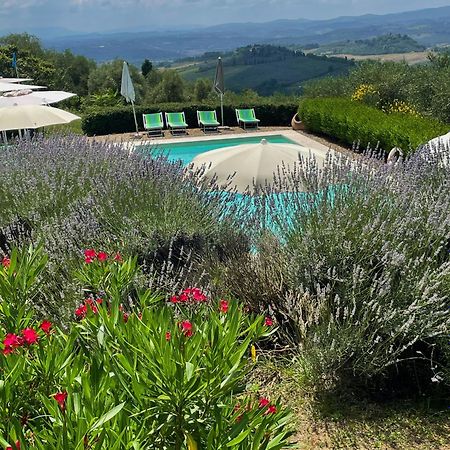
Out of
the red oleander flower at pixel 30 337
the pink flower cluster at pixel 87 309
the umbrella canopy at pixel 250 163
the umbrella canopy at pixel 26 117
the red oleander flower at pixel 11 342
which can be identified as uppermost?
the umbrella canopy at pixel 26 117

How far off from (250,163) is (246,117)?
11286mm

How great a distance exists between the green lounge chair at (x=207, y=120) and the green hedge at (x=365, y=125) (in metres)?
3.01

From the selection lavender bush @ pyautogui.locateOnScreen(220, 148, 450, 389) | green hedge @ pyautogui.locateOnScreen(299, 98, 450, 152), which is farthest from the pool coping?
lavender bush @ pyautogui.locateOnScreen(220, 148, 450, 389)

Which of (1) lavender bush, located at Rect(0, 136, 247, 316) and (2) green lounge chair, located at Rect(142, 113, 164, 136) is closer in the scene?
→ (1) lavender bush, located at Rect(0, 136, 247, 316)

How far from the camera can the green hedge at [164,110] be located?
Result: 17.9 m

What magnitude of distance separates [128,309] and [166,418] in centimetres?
171

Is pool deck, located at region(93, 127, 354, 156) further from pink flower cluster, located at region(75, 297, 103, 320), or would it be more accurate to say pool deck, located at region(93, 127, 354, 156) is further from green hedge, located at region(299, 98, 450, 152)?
pink flower cluster, located at region(75, 297, 103, 320)

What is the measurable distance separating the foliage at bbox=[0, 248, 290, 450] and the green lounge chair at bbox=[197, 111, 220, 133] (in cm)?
1586

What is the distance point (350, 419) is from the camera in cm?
322

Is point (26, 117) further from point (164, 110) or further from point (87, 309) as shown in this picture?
point (87, 309)

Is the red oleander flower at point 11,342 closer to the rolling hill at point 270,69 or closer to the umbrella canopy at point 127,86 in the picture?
the umbrella canopy at point 127,86

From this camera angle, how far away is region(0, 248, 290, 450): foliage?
5.48ft

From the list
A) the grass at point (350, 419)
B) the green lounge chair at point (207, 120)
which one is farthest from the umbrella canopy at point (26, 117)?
the grass at point (350, 419)

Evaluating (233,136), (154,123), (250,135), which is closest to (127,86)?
(154,123)
